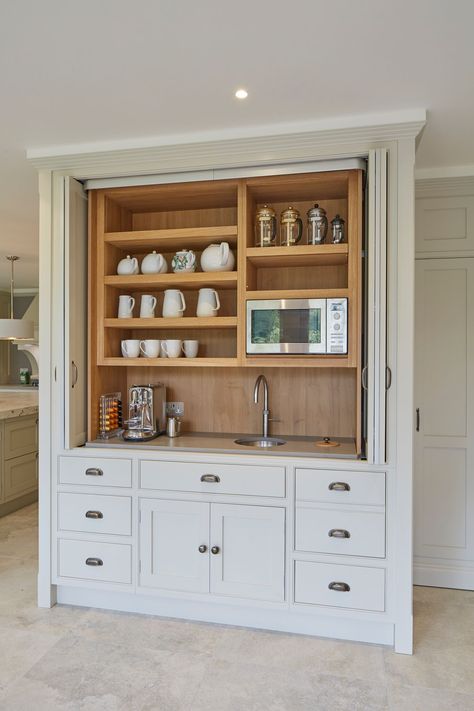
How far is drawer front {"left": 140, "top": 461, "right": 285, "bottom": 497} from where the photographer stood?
2.52 m

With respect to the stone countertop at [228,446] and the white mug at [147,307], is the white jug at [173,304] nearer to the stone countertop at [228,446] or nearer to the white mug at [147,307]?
the white mug at [147,307]

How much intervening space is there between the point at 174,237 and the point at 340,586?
1.96 meters

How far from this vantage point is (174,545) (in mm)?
2629

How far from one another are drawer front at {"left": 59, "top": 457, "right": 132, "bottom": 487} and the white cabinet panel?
216 cm

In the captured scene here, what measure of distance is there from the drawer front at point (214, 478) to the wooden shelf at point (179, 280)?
972mm

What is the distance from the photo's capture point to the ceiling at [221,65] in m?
1.63

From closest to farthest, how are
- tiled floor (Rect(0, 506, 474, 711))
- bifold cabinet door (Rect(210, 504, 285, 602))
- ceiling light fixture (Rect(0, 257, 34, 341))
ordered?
tiled floor (Rect(0, 506, 474, 711)) → bifold cabinet door (Rect(210, 504, 285, 602)) → ceiling light fixture (Rect(0, 257, 34, 341))

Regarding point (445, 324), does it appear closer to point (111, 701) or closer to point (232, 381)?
point (232, 381)

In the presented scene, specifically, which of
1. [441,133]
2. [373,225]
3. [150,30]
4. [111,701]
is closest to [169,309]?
[373,225]

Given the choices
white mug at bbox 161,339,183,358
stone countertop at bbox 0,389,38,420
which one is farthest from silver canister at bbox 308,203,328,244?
stone countertop at bbox 0,389,38,420

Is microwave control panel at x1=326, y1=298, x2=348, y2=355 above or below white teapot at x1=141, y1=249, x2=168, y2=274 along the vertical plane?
below

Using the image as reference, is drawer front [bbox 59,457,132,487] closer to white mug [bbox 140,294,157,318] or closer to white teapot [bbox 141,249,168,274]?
white mug [bbox 140,294,157,318]

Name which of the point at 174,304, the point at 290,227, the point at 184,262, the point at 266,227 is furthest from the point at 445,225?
the point at 174,304

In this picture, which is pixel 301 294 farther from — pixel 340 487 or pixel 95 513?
pixel 95 513
